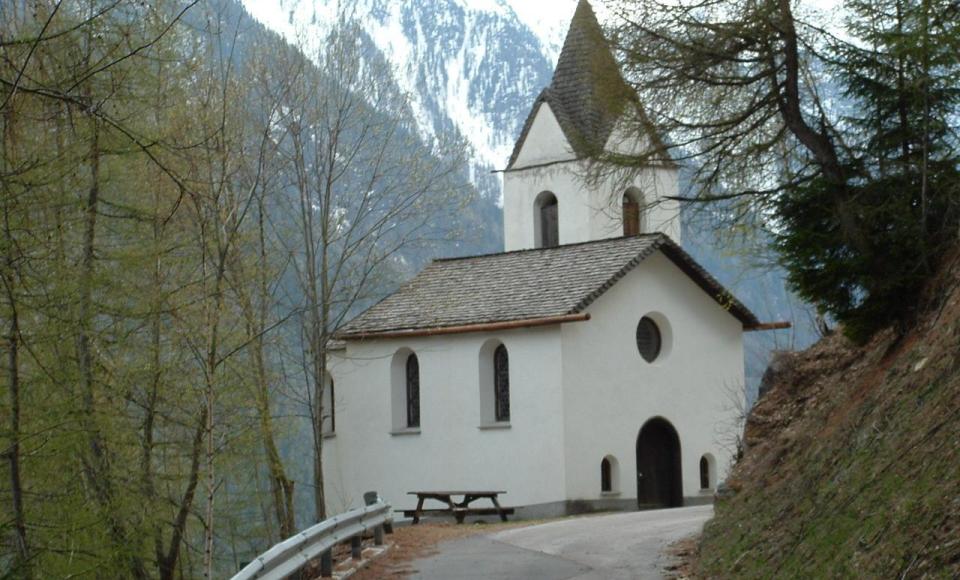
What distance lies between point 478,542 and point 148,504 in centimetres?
470

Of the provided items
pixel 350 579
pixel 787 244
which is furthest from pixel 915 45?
pixel 350 579

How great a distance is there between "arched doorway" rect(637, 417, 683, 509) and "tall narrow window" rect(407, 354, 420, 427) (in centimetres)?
568

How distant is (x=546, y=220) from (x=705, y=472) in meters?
8.96

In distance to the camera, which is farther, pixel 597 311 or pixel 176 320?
pixel 597 311

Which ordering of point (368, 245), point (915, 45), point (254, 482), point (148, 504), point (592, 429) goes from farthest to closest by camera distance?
point (368, 245) → point (592, 429) → point (254, 482) → point (148, 504) → point (915, 45)

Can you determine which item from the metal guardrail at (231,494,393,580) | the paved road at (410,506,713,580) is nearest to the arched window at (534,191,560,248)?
the paved road at (410,506,713,580)

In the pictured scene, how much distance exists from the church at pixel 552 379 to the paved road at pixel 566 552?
7.89 metres

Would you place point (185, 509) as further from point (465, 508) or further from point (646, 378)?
point (646, 378)

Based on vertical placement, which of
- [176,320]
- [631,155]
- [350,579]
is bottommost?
[350,579]

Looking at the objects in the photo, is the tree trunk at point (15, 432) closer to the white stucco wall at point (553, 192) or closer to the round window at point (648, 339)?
the round window at point (648, 339)

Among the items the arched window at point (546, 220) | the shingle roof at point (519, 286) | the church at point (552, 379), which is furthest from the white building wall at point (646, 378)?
the arched window at point (546, 220)

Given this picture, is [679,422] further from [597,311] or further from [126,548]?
[126,548]

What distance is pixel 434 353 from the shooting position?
1356 inches

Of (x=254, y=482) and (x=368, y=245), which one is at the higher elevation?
(x=368, y=245)
